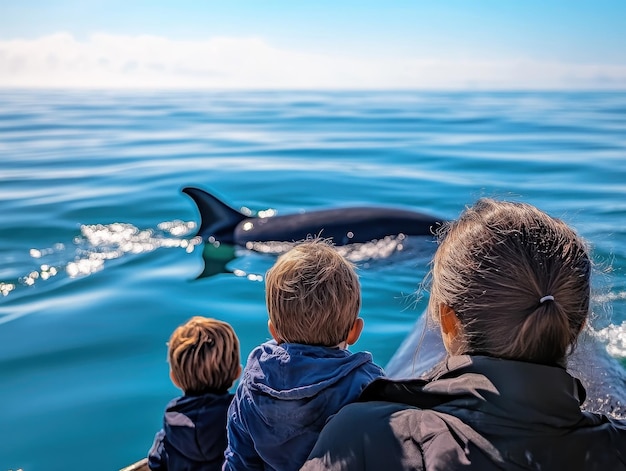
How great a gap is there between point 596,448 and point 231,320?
4274mm

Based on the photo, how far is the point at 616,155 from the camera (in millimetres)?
15617

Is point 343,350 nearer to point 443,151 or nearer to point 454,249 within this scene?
point 454,249

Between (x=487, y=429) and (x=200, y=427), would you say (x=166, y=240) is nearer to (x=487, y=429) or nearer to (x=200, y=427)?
(x=200, y=427)

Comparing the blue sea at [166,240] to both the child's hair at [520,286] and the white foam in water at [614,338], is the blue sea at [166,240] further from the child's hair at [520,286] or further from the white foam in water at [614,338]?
the child's hair at [520,286]

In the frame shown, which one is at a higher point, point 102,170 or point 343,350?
point 343,350

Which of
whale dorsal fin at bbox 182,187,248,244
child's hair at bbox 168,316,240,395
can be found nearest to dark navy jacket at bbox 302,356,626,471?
child's hair at bbox 168,316,240,395

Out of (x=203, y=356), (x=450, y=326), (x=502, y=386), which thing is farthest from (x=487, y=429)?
(x=203, y=356)

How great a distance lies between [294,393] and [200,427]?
77 centimetres

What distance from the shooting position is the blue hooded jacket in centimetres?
216

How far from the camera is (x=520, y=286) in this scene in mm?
1551

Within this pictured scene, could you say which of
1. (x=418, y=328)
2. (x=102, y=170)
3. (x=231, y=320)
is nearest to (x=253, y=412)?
(x=418, y=328)

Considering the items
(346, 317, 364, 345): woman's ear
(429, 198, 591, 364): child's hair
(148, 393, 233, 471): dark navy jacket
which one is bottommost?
(148, 393, 233, 471): dark navy jacket

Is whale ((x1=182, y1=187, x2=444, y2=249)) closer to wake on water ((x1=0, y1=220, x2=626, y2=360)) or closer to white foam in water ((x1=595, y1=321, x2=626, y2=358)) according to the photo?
wake on water ((x1=0, y1=220, x2=626, y2=360))

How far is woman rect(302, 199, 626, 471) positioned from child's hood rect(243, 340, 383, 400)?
474 millimetres
